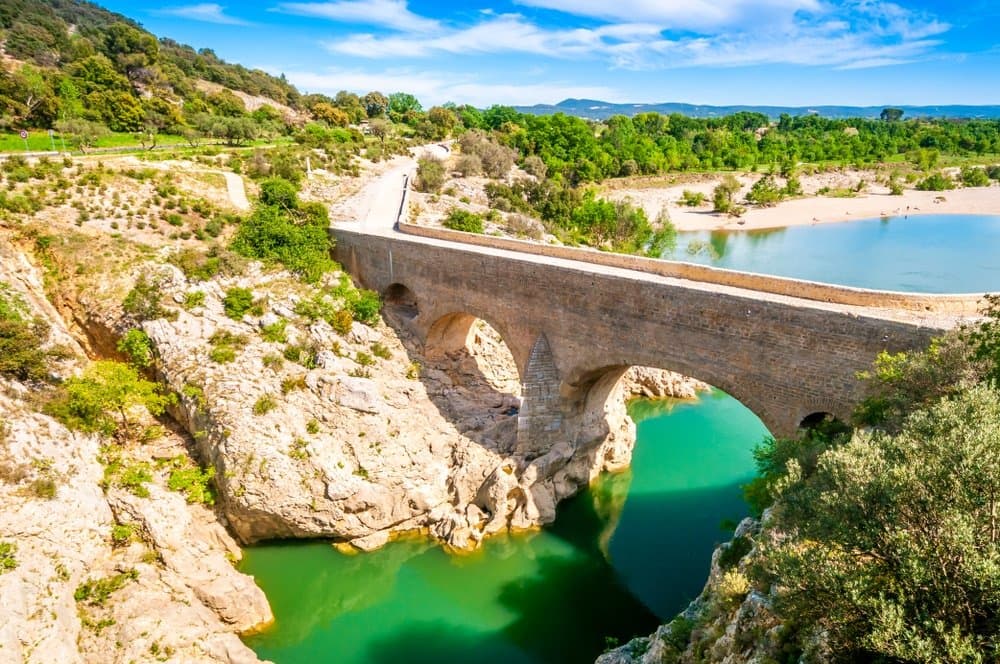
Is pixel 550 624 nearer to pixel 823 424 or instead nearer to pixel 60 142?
pixel 823 424

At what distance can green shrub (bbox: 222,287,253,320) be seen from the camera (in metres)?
21.2

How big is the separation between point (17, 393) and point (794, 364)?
865 inches

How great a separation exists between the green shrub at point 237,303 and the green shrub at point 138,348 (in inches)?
113

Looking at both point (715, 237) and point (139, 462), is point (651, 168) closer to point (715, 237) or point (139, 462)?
point (715, 237)

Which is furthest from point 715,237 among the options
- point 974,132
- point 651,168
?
point 974,132

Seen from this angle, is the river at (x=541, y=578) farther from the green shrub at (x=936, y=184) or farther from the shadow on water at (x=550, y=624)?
the green shrub at (x=936, y=184)

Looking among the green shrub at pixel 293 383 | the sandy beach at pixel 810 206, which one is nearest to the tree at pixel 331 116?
the sandy beach at pixel 810 206

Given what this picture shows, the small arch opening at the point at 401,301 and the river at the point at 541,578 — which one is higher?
the small arch opening at the point at 401,301

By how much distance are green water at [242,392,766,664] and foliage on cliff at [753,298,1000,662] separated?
358 inches

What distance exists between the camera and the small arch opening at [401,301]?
25078 millimetres

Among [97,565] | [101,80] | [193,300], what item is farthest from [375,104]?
[97,565]

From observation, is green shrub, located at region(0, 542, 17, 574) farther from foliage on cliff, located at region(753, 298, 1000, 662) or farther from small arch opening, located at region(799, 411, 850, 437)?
small arch opening, located at region(799, 411, 850, 437)

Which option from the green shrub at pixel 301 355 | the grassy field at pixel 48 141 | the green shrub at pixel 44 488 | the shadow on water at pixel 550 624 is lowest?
the shadow on water at pixel 550 624

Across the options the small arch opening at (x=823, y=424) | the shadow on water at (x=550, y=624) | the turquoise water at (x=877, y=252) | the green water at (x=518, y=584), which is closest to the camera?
the small arch opening at (x=823, y=424)
